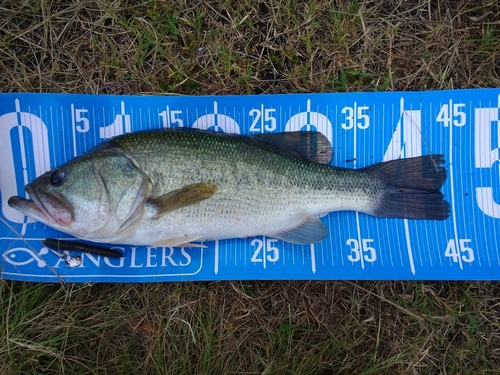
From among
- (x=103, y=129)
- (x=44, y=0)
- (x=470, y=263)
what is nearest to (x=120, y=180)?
(x=103, y=129)

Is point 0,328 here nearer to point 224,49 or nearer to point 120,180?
point 120,180

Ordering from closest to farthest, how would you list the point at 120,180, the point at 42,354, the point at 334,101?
the point at 120,180
the point at 42,354
the point at 334,101

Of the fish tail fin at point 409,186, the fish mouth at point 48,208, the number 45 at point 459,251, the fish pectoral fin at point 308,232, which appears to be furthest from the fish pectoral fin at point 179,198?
the number 45 at point 459,251

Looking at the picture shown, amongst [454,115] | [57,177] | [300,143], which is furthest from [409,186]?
[57,177]

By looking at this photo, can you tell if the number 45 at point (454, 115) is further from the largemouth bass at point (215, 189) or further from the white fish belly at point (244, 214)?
the white fish belly at point (244, 214)

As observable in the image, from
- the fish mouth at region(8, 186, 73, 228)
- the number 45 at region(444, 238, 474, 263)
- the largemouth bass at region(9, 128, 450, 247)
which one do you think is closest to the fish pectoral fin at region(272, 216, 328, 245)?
the largemouth bass at region(9, 128, 450, 247)

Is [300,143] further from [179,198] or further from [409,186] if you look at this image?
[179,198]

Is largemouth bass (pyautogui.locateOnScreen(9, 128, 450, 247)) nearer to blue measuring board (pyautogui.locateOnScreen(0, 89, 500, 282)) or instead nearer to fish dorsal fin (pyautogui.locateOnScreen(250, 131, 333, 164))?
fish dorsal fin (pyautogui.locateOnScreen(250, 131, 333, 164))
